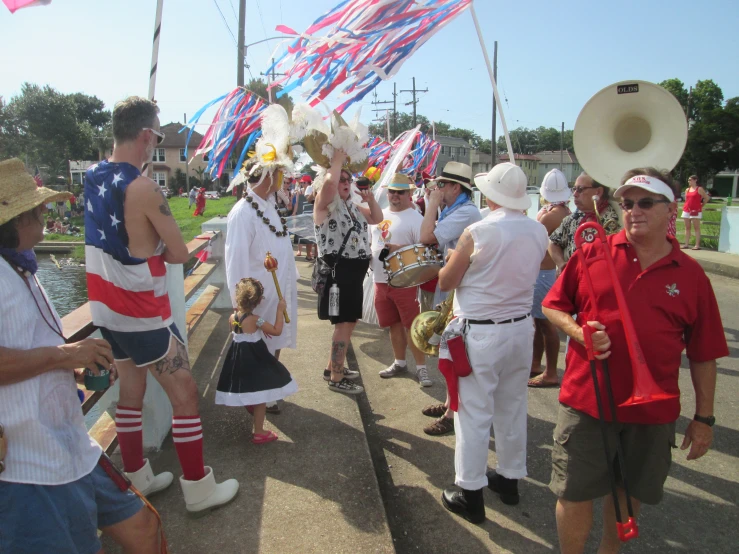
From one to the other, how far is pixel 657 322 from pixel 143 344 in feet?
7.67

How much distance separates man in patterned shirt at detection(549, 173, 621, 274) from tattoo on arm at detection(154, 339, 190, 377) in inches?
119

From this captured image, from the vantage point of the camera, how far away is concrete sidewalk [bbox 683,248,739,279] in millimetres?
10293

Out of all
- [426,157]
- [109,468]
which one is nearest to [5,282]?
[109,468]

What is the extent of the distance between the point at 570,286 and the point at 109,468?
82.0 inches

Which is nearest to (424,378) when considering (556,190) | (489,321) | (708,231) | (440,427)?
(440,427)

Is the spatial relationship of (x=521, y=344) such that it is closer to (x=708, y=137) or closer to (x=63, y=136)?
(x=708, y=137)

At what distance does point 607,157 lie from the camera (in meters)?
2.75

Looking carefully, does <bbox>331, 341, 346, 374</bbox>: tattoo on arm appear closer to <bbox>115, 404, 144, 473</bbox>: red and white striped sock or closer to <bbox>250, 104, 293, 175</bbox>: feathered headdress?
<bbox>250, 104, 293, 175</bbox>: feathered headdress

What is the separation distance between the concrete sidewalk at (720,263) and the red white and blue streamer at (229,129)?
8848mm

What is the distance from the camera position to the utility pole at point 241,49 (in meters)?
14.8

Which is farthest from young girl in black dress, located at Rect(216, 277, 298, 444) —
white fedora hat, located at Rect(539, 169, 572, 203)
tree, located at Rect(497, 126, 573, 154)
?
tree, located at Rect(497, 126, 573, 154)

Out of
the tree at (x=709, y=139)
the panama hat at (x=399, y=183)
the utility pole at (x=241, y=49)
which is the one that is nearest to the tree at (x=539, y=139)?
the tree at (x=709, y=139)

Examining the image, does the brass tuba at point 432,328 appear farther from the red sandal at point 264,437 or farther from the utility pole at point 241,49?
the utility pole at point 241,49

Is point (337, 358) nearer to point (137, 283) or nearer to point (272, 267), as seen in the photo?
point (272, 267)
